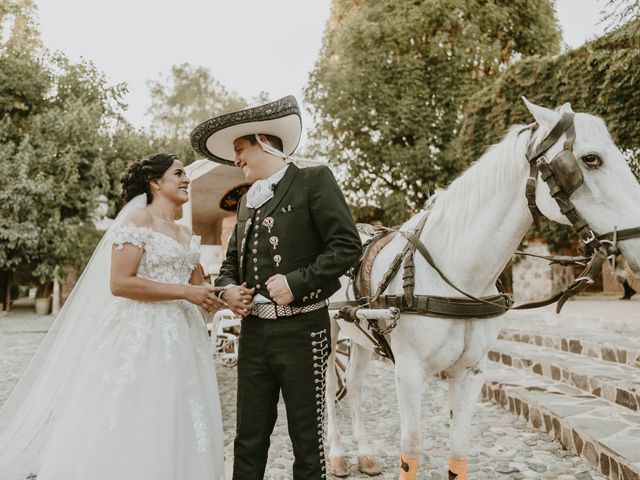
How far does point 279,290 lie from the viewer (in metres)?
2.14

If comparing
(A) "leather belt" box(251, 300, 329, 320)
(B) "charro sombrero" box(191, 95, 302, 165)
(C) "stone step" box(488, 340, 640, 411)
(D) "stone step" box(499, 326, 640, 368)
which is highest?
(B) "charro sombrero" box(191, 95, 302, 165)

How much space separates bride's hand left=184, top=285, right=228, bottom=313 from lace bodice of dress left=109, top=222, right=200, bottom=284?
0.84 ft

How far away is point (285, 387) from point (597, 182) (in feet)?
5.61

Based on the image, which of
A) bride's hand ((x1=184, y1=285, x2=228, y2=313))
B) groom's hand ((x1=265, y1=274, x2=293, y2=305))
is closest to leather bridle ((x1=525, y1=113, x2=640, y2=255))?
groom's hand ((x1=265, y1=274, x2=293, y2=305))

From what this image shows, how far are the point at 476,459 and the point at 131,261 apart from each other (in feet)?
10.8

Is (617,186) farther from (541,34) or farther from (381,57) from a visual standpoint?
(541,34)

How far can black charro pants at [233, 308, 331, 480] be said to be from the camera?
88.0 inches

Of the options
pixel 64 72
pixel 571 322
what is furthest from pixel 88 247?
pixel 571 322

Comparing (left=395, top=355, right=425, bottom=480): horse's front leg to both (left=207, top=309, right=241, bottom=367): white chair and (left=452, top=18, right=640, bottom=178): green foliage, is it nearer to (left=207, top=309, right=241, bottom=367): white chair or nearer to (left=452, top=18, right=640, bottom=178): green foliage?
(left=207, top=309, right=241, bottom=367): white chair

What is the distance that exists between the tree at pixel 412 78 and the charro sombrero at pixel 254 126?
14.4m

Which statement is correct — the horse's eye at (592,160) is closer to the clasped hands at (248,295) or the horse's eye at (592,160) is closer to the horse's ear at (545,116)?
the horse's ear at (545,116)

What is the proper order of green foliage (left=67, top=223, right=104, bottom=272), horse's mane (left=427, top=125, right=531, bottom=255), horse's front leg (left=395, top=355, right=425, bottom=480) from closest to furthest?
horse's mane (left=427, top=125, right=531, bottom=255)
horse's front leg (left=395, top=355, right=425, bottom=480)
green foliage (left=67, top=223, right=104, bottom=272)

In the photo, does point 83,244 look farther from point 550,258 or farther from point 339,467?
point 550,258

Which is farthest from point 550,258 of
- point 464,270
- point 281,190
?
point 281,190
